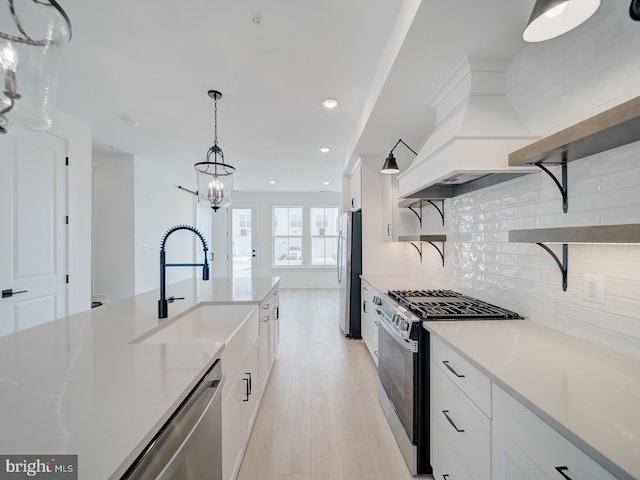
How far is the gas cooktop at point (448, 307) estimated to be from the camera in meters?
1.51

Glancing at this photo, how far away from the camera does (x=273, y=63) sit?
6.75ft

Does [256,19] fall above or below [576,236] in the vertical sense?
above

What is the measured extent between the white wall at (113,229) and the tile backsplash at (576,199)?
496cm

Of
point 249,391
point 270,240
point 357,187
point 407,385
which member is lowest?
point 249,391

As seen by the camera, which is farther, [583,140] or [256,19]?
[256,19]

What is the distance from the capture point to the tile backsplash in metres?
1.03

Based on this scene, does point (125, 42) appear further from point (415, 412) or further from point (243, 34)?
point (415, 412)

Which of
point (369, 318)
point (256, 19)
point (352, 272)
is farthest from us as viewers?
point (352, 272)

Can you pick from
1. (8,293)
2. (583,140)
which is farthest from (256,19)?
(8,293)

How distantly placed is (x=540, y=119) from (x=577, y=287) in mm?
886

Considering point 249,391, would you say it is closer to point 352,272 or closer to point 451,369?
point 451,369

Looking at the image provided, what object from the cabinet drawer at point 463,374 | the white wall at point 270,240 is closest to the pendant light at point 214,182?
the cabinet drawer at point 463,374

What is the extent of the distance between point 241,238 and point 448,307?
6.77 meters

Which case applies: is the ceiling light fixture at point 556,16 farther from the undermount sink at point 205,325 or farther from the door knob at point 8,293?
the door knob at point 8,293
